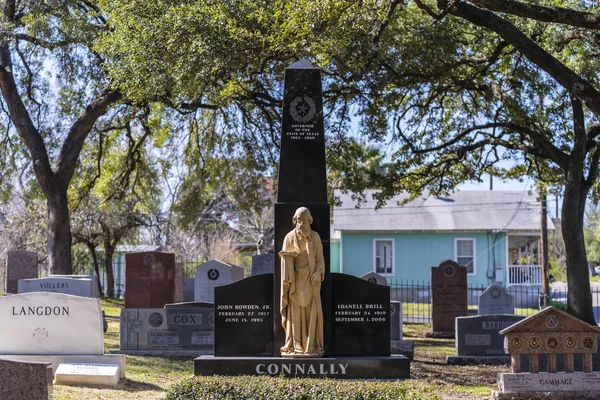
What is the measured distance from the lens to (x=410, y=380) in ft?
32.2

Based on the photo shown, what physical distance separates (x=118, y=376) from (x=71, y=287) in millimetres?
6053

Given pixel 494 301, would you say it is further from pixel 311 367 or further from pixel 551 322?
pixel 311 367

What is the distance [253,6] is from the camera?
14.1 metres

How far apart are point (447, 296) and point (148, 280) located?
310 inches

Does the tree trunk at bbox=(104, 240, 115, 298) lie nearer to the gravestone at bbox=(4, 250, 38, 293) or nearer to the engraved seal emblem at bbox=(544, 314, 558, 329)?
the gravestone at bbox=(4, 250, 38, 293)

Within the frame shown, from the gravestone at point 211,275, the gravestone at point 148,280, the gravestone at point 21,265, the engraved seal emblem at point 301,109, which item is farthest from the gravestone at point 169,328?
the gravestone at point 21,265

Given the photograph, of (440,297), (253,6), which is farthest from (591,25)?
(440,297)

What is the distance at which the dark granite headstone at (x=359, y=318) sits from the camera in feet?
35.3

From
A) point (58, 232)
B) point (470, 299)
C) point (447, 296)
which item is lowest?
point (470, 299)

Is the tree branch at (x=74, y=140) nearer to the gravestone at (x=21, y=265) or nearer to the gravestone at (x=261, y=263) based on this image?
the gravestone at (x=21, y=265)

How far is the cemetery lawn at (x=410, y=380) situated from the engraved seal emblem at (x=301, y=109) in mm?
3911

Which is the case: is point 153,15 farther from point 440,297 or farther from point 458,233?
point 458,233

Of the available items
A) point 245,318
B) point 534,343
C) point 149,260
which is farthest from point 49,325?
point 149,260

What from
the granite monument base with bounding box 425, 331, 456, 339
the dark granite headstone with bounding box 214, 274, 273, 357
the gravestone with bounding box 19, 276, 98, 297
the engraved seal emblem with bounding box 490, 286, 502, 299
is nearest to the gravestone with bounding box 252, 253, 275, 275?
the granite monument base with bounding box 425, 331, 456, 339
